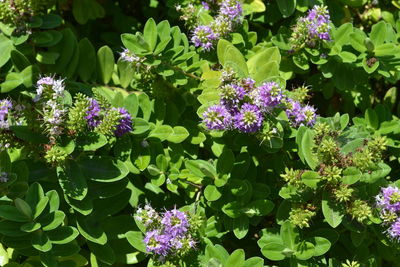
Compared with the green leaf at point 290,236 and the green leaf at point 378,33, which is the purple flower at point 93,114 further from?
the green leaf at point 378,33

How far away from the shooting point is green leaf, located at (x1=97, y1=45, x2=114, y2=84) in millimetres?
3676

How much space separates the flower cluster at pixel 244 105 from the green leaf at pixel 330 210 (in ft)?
1.73

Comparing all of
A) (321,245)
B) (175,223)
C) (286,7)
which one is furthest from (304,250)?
(286,7)

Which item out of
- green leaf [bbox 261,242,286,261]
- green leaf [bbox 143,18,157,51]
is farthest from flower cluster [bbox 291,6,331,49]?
green leaf [bbox 261,242,286,261]

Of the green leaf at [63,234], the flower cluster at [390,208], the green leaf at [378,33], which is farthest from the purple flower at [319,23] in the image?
the green leaf at [63,234]

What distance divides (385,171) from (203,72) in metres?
1.21

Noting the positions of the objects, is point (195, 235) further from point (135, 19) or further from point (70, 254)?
point (135, 19)

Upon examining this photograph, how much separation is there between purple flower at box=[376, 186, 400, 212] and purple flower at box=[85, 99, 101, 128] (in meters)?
1.53

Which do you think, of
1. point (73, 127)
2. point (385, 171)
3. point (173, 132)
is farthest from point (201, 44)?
point (385, 171)

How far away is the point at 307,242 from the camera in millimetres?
2945

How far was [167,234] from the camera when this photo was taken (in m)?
2.86

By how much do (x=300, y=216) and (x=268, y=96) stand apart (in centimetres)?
66

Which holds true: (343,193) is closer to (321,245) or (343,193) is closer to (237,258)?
(321,245)

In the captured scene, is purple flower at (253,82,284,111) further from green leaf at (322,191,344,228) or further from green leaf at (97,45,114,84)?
green leaf at (97,45,114,84)
